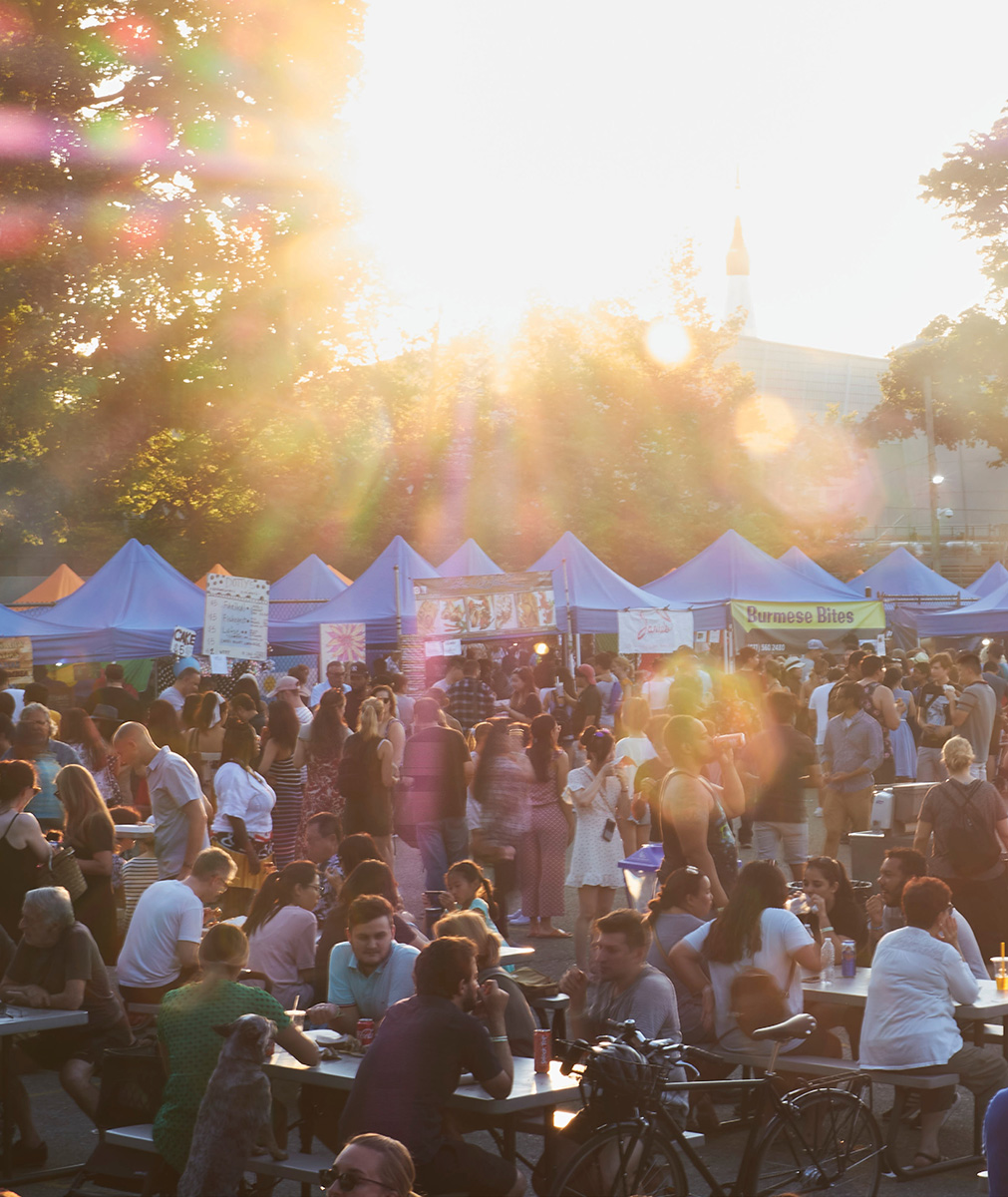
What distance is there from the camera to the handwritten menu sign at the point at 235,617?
15.5 meters

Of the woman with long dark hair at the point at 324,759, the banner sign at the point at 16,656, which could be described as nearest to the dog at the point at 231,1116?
the woman with long dark hair at the point at 324,759

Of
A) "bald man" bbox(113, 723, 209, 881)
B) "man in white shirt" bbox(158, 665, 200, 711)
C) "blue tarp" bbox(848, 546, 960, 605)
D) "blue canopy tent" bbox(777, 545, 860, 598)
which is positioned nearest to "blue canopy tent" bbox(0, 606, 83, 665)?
"man in white shirt" bbox(158, 665, 200, 711)

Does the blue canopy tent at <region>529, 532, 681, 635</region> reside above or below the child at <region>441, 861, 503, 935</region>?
above

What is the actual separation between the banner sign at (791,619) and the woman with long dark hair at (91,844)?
1673 centimetres

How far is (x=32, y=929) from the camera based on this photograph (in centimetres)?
604

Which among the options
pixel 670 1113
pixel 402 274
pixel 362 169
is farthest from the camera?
pixel 402 274

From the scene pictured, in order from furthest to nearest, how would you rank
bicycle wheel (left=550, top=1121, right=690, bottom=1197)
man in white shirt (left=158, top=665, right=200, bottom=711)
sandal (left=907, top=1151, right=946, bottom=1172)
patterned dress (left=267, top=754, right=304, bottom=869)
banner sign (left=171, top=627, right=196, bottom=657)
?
banner sign (left=171, top=627, right=196, bottom=657)
man in white shirt (left=158, top=665, right=200, bottom=711)
patterned dress (left=267, top=754, right=304, bottom=869)
sandal (left=907, top=1151, right=946, bottom=1172)
bicycle wheel (left=550, top=1121, right=690, bottom=1197)

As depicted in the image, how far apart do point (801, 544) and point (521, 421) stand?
9.74 metres

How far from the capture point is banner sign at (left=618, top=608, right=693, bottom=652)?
1975 cm

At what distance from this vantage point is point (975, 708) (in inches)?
488

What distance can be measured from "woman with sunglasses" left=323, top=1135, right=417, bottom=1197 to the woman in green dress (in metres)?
1.81

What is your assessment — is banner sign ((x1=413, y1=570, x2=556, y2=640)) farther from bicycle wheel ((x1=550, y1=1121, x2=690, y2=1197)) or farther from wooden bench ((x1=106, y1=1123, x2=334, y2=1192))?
bicycle wheel ((x1=550, y1=1121, x2=690, y2=1197))

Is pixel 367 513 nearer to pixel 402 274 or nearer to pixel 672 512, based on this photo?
pixel 672 512

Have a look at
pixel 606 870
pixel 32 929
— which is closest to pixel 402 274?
pixel 606 870
